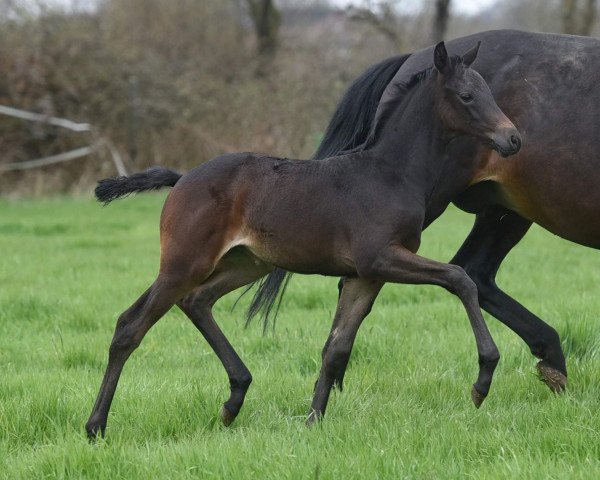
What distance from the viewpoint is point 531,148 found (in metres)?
5.05

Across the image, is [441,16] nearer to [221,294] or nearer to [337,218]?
[221,294]

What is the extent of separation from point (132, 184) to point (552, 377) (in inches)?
95.3

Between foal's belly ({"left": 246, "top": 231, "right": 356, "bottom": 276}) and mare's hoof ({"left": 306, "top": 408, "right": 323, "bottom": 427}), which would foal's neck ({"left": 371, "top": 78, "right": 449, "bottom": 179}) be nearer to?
foal's belly ({"left": 246, "top": 231, "right": 356, "bottom": 276})

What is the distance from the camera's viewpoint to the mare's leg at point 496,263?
5496 mm

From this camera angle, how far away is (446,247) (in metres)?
10.7

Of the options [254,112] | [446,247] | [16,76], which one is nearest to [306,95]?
[254,112]

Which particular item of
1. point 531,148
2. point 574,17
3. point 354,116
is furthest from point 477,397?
point 574,17

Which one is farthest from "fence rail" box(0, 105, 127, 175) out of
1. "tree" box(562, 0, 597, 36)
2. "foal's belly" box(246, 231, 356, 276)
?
"foal's belly" box(246, 231, 356, 276)

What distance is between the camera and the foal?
432 centimetres

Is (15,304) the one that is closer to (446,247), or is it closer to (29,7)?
(446,247)

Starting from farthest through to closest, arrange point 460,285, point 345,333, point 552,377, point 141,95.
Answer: point 141,95 → point 552,377 → point 345,333 → point 460,285

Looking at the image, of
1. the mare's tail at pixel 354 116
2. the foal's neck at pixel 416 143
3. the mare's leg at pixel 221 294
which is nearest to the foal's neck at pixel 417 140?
the foal's neck at pixel 416 143

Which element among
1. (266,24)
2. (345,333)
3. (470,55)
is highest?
(470,55)

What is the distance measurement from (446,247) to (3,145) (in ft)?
33.2
